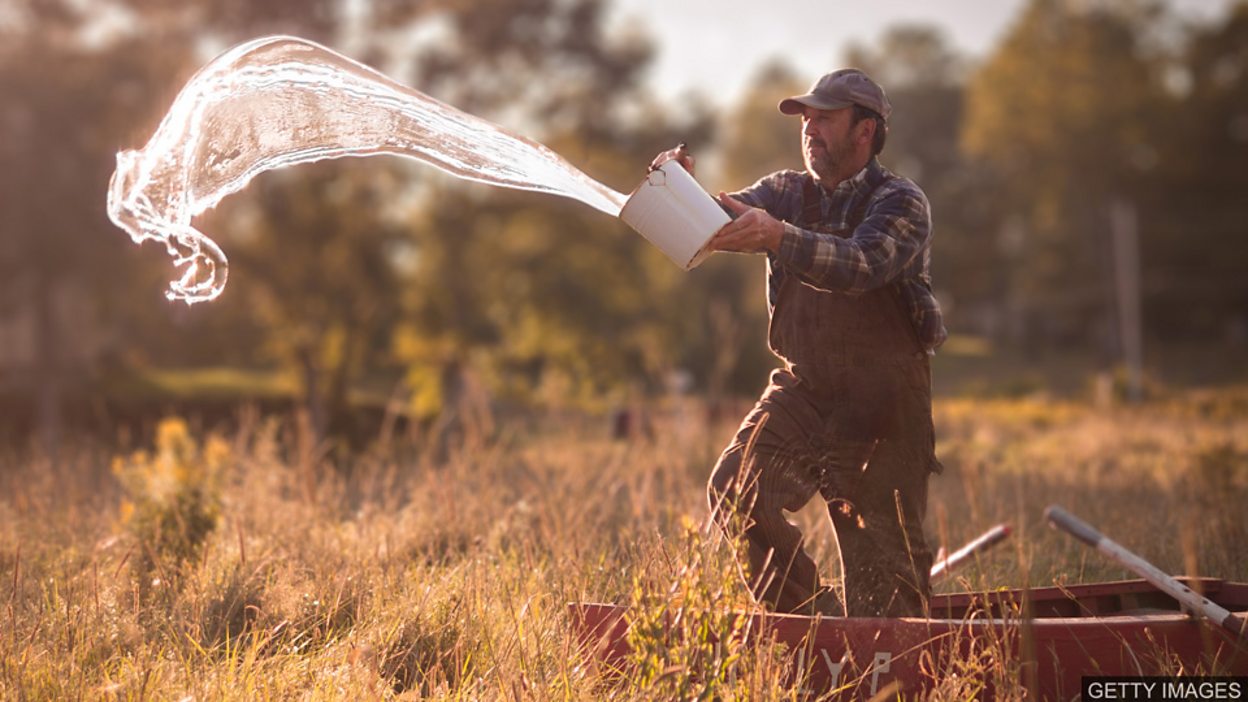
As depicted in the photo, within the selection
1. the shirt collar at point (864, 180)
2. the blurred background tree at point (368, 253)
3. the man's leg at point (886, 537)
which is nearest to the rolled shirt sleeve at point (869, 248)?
the shirt collar at point (864, 180)

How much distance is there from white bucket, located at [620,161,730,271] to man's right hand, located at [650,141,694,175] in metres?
0.04

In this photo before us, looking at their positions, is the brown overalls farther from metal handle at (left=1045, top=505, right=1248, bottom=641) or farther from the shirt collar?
metal handle at (left=1045, top=505, right=1248, bottom=641)

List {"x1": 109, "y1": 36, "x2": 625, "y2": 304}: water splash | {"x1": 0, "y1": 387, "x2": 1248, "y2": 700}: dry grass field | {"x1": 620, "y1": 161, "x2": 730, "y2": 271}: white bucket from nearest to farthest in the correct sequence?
{"x1": 0, "y1": 387, "x2": 1248, "y2": 700}: dry grass field → {"x1": 620, "y1": 161, "x2": 730, "y2": 271}: white bucket → {"x1": 109, "y1": 36, "x2": 625, "y2": 304}: water splash

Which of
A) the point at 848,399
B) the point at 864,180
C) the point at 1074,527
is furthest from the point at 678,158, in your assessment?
the point at 1074,527

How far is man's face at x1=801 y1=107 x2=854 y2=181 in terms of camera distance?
4816 mm

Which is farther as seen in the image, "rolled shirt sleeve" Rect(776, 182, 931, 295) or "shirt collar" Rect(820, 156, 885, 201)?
"shirt collar" Rect(820, 156, 885, 201)

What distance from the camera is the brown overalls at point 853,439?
15.8 ft

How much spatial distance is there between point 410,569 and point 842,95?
9.32 ft

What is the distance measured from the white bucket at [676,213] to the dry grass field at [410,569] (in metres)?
0.93

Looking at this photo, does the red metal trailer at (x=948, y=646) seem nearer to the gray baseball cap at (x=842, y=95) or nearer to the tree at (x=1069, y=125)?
the gray baseball cap at (x=842, y=95)

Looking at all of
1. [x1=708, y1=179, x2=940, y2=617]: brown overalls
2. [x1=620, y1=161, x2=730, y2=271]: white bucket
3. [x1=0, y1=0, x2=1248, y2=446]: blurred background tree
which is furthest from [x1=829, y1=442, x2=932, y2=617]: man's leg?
[x1=0, y1=0, x2=1248, y2=446]: blurred background tree

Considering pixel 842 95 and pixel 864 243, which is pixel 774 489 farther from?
pixel 842 95

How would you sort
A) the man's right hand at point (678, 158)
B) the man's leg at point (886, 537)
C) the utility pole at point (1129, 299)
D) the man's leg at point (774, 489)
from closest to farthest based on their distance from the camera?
the man's right hand at point (678, 158) < the man's leg at point (774, 489) < the man's leg at point (886, 537) < the utility pole at point (1129, 299)

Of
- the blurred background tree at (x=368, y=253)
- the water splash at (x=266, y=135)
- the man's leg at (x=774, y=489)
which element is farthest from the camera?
the blurred background tree at (x=368, y=253)
